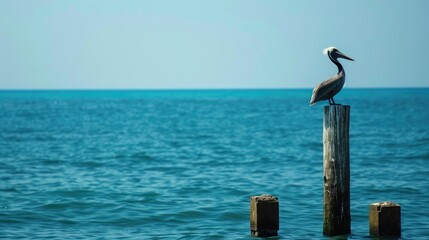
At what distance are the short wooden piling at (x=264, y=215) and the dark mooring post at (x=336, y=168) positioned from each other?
0.81 m

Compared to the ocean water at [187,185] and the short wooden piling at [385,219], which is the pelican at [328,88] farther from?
the ocean water at [187,185]

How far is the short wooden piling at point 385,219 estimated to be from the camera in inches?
479

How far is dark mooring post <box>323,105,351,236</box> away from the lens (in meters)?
11.8

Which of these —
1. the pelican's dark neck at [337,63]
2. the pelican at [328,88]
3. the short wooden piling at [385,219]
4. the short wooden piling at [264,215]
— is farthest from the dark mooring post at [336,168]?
the pelican's dark neck at [337,63]

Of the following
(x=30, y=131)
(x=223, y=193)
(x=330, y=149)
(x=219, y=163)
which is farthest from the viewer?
(x=30, y=131)

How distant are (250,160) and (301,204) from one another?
37.9 feet

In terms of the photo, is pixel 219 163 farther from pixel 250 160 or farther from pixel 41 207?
pixel 41 207

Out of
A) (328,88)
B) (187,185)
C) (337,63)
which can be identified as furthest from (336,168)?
(187,185)

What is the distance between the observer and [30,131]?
4806 centimetres

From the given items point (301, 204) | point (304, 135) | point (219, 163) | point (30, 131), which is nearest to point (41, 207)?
point (301, 204)

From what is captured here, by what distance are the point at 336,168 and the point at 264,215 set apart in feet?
4.59

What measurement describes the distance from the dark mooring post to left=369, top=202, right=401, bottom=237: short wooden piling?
0.43 m

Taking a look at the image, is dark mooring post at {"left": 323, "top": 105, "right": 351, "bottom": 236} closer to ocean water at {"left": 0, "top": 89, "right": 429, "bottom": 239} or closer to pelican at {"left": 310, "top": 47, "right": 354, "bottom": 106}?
pelican at {"left": 310, "top": 47, "right": 354, "bottom": 106}

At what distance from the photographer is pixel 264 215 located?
12.4 meters
